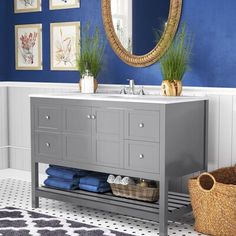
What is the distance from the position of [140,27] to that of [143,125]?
0.96 m

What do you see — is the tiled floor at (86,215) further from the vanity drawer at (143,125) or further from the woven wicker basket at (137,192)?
the vanity drawer at (143,125)

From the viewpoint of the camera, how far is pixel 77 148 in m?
3.95

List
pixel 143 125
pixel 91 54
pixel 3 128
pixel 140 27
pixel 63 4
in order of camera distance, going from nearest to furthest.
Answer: pixel 143 125
pixel 140 27
pixel 91 54
pixel 63 4
pixel 3 128

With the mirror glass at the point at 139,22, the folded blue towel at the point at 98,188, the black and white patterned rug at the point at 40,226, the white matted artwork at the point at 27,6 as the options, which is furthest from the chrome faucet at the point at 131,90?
the white matted artwork at the point at 27,6

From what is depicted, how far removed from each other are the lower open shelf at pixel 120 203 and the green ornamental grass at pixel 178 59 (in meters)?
0.85

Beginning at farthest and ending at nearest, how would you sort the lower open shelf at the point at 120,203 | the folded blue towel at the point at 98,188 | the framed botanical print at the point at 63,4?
the framed botanical print at the point at 63,4, the folded blue towel at the point at 98,188, the lower open shelf at the point at 120,203

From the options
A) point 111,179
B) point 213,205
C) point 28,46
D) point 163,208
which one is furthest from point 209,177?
point 28,46

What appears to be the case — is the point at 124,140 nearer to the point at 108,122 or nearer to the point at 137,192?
the point at 108,122

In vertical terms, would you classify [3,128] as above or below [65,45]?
below

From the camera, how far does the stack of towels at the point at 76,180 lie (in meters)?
3.99

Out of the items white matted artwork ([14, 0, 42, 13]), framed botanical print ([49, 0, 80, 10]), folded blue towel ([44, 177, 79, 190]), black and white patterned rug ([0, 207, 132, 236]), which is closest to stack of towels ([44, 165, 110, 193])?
folded blue towel ([44, 177, 79, 190])

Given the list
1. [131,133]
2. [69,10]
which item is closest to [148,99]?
[131,133]

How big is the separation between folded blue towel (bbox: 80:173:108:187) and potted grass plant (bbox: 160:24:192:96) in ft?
2.40

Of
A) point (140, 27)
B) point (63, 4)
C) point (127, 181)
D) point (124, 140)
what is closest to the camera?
point (124, 140)
